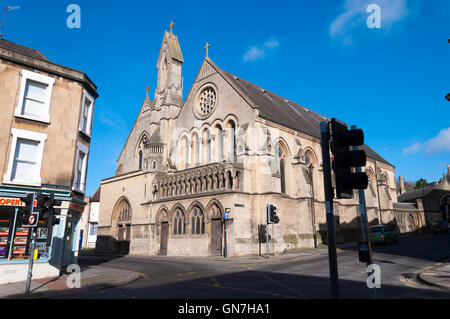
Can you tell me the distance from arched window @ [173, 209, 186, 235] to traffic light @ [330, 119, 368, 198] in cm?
2431

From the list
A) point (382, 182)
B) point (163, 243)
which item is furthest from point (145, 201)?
point (382, 182)

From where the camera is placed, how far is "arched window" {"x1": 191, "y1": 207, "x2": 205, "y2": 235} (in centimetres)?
2649

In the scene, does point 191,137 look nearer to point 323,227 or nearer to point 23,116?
point 323,227

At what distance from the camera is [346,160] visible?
4727 millimetres

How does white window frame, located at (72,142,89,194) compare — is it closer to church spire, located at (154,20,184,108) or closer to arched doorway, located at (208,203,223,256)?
arched doorway, located at (208,203,223,256)

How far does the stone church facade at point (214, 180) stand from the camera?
25.5 meters

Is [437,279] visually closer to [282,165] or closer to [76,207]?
[76,207]

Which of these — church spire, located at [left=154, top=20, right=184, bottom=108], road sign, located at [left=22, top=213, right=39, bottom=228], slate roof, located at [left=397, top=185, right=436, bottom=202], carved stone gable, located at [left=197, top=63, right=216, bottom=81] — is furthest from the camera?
slate roof, located at [left=397, top=185, right=436, bottom=202]

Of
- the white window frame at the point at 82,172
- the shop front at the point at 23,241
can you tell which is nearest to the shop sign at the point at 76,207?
the shop front at the point at 23,241

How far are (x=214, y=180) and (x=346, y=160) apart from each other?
21.8 metres

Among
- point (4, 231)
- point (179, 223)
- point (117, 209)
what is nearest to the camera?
point (4, 231)

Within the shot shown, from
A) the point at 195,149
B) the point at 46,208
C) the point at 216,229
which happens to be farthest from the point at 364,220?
the point at 195,149

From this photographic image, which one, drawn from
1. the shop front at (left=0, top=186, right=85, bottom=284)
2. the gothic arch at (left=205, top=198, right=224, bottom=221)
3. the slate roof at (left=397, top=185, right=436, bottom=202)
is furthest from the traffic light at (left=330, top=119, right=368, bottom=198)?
the slate roof at (left=397, top=185, right=436, bottom=202)
